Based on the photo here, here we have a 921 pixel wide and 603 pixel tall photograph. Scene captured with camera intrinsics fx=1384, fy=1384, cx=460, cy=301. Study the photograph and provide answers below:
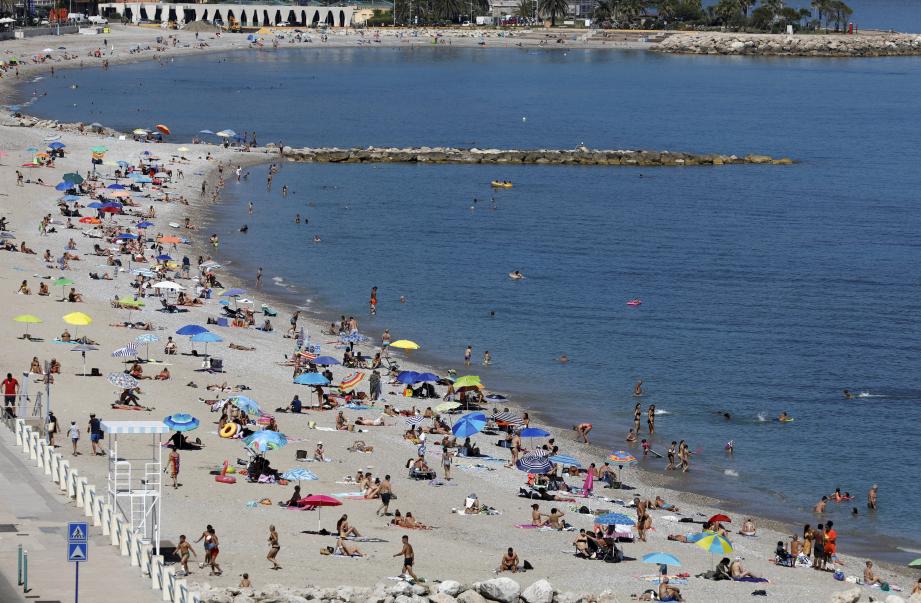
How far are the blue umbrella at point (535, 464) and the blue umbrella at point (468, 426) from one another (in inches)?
93.6

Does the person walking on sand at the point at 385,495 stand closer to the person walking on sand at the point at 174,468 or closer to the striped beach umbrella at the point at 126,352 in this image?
the person walking on sand at the point at 174,468

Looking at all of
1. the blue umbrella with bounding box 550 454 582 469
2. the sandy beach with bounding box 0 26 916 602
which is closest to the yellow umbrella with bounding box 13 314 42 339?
the sandy beach with bounding box 0 26 916 602

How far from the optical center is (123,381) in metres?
40.8

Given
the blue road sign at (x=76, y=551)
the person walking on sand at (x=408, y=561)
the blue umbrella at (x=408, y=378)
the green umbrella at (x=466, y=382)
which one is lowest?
the blue umbrella at (x=408, y=378)

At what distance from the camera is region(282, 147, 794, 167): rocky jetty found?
10762 centimetres

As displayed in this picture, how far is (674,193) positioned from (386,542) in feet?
229

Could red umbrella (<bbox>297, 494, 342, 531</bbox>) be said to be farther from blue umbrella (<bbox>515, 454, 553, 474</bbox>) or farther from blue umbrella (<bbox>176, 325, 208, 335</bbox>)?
blue umbrella (<bbox>176, 325, 208, 335</bbox>)

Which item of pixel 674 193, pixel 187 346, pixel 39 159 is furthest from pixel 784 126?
pixel 187 346

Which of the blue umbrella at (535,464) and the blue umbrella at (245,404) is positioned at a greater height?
the blue umbrella at (245,404)

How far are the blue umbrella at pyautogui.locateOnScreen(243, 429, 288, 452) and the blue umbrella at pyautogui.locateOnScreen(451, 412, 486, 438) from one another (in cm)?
591

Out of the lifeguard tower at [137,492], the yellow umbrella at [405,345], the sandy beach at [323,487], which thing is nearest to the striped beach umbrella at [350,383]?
the sandy beach at [323,487]

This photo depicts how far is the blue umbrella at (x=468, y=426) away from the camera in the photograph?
4025 centimetres

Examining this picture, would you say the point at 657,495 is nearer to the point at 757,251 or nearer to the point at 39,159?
the point at 757,251

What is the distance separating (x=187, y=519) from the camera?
3100 centimetres
